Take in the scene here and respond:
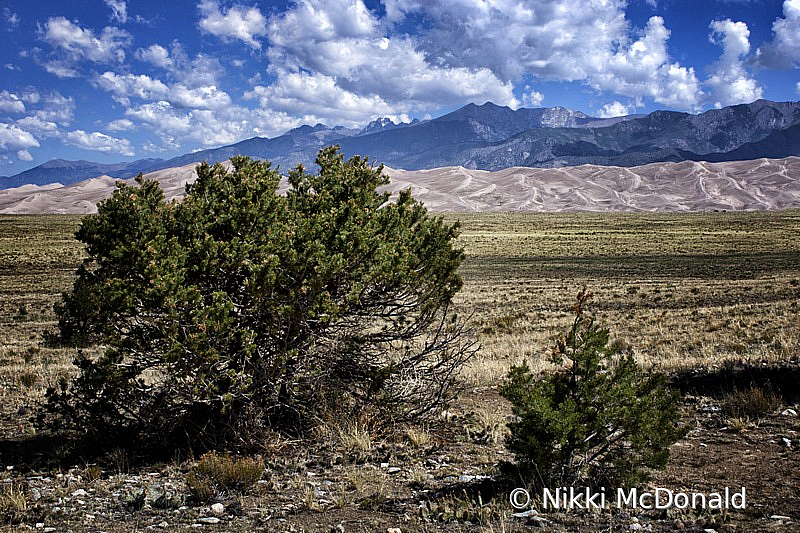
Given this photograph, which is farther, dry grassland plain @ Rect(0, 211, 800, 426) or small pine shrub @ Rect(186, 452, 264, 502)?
dry grassland plain @ Rect(0, 211, 800, 426)

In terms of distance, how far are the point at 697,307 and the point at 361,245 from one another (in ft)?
78.1

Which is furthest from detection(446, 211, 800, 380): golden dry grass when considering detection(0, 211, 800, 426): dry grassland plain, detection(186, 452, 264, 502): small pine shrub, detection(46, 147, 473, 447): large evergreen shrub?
detection(186, 452, 264, 502): small pine shrub

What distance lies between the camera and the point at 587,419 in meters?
6.20

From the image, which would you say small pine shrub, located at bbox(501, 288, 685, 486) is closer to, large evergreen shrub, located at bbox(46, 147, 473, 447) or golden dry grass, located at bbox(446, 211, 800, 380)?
large evergreen shrub, located at bbox(46, 147, 473, 447)

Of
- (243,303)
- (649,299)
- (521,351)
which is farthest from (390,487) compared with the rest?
(649,299)

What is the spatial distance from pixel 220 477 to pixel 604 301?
27.2 m

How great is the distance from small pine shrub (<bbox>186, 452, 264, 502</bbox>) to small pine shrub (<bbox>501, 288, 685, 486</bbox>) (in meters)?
3.28

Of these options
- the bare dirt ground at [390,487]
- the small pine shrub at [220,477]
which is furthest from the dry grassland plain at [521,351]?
the small pine shrub at [220,477]

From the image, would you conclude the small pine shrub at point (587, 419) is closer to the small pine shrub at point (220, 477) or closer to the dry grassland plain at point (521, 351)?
the dry grassland plain at point (521, 351)

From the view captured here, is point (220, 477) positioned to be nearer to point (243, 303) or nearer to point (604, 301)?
point (243, 303)

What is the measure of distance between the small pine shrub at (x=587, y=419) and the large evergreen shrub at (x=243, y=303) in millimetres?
3235

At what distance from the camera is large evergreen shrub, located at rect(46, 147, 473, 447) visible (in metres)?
7.66

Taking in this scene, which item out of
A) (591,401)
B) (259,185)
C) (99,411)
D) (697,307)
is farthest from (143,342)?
(697,307)

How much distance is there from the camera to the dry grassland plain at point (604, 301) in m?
15.7
